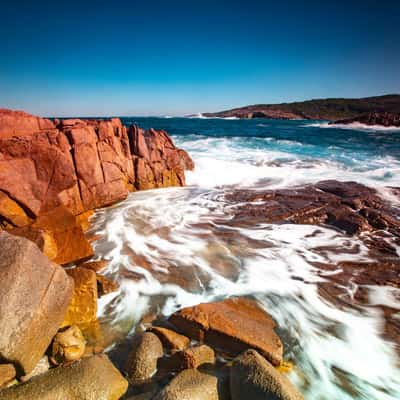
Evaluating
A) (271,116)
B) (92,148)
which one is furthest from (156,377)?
(271,116)

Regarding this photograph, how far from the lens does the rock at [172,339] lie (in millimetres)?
2785

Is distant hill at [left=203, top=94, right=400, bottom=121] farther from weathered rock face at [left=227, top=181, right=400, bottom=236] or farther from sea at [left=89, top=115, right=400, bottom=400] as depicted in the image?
sea at [left=89, top=115, right=400, bottom=400]

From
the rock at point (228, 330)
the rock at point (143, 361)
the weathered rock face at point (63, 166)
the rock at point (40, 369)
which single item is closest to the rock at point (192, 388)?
the rock at point (143, 361)

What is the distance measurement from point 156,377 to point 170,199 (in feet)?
22.6

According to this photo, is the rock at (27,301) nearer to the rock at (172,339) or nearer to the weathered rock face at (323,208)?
the rock at (172,339)

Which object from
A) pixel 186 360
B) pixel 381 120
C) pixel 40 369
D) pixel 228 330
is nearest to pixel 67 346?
pixel 40 369

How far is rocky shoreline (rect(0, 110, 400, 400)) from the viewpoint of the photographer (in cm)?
217

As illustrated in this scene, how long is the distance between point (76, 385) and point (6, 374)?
0.62 metres

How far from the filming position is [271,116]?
316 ft

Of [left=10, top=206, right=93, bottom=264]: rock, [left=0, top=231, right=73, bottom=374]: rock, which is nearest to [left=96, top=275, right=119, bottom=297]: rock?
[left=10, top=206, right=93, bottom=264]: rock

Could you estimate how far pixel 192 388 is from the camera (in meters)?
2.10

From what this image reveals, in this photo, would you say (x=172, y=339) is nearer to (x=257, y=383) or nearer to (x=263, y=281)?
(x=257, y=383)

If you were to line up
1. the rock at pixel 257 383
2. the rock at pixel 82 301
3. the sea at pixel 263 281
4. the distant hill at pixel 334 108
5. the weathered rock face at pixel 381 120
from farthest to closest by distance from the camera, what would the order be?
the distant hill at pixel 334 108 → the weathered rock face at pixel 381 120 → the rock at pixel 82 301 → the sea at pixel 263 281 → the rock at pixel 257 383

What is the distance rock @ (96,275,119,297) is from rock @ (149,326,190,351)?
128cm
